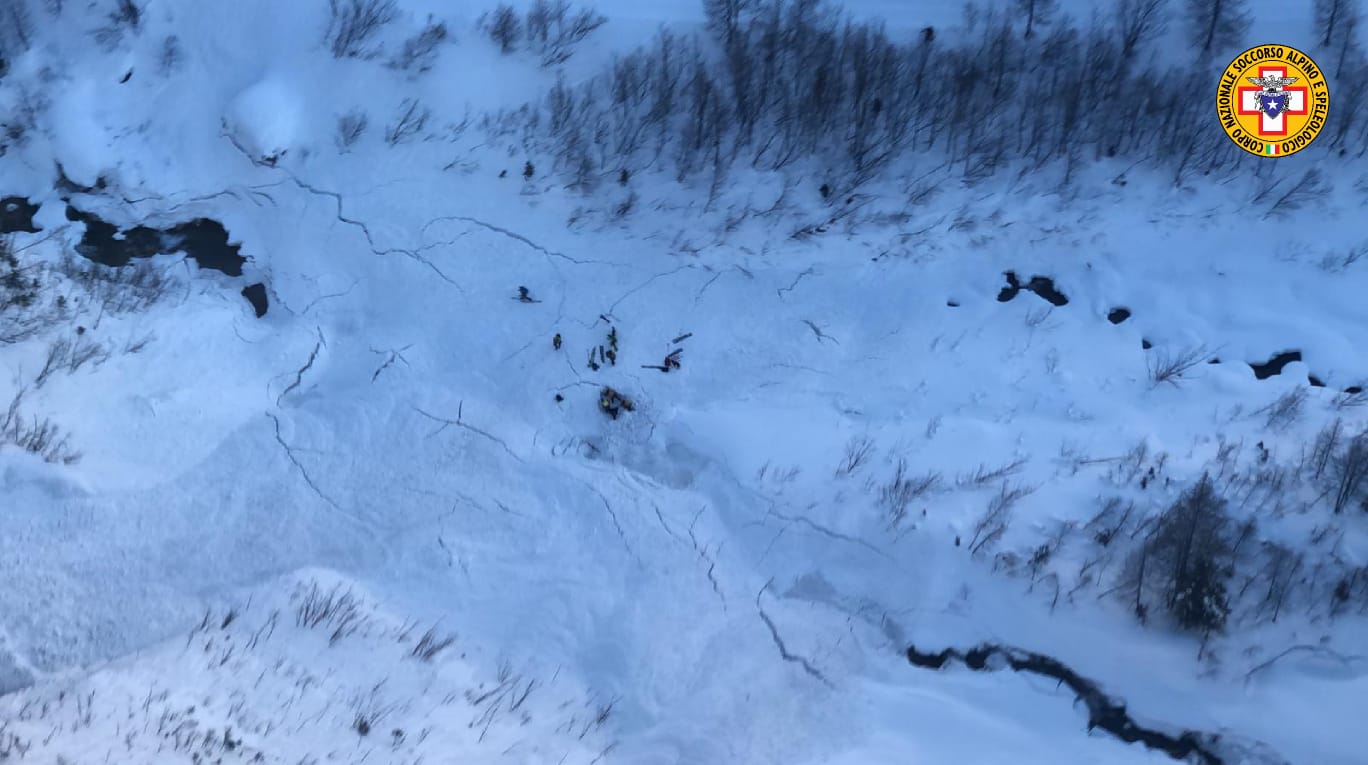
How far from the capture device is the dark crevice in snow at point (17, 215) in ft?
32.1

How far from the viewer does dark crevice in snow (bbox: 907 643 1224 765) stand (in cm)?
718

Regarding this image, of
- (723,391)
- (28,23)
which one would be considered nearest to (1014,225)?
(723,391)

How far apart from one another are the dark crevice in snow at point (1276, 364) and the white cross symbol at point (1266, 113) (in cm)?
267

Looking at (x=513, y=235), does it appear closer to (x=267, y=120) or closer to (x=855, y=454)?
(x=267, y=120)

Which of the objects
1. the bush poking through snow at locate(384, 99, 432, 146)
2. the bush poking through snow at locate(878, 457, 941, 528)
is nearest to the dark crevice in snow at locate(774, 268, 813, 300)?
the bush poking through snow at locate(878, 457, 941, 528)

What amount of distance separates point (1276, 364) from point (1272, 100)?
329 cm

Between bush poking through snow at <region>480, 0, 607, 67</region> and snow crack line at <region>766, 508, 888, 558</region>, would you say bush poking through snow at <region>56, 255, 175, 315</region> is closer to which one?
bush poking through snow at <region>480, 0, 607, 67</region>

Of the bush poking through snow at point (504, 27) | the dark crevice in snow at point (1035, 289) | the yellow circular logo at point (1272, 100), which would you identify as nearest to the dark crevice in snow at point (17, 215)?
the bush poking through snow at point (504, 27)

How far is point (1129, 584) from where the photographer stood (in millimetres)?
7652

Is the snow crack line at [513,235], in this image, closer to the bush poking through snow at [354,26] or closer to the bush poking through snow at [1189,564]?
the bush poking through snow at [354,26]

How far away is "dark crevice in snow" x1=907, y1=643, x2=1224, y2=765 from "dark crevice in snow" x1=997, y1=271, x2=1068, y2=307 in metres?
3.83

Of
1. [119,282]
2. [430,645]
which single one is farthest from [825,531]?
Result: [119,282]

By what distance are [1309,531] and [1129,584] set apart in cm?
166

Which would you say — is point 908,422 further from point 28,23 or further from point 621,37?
point 28,23
